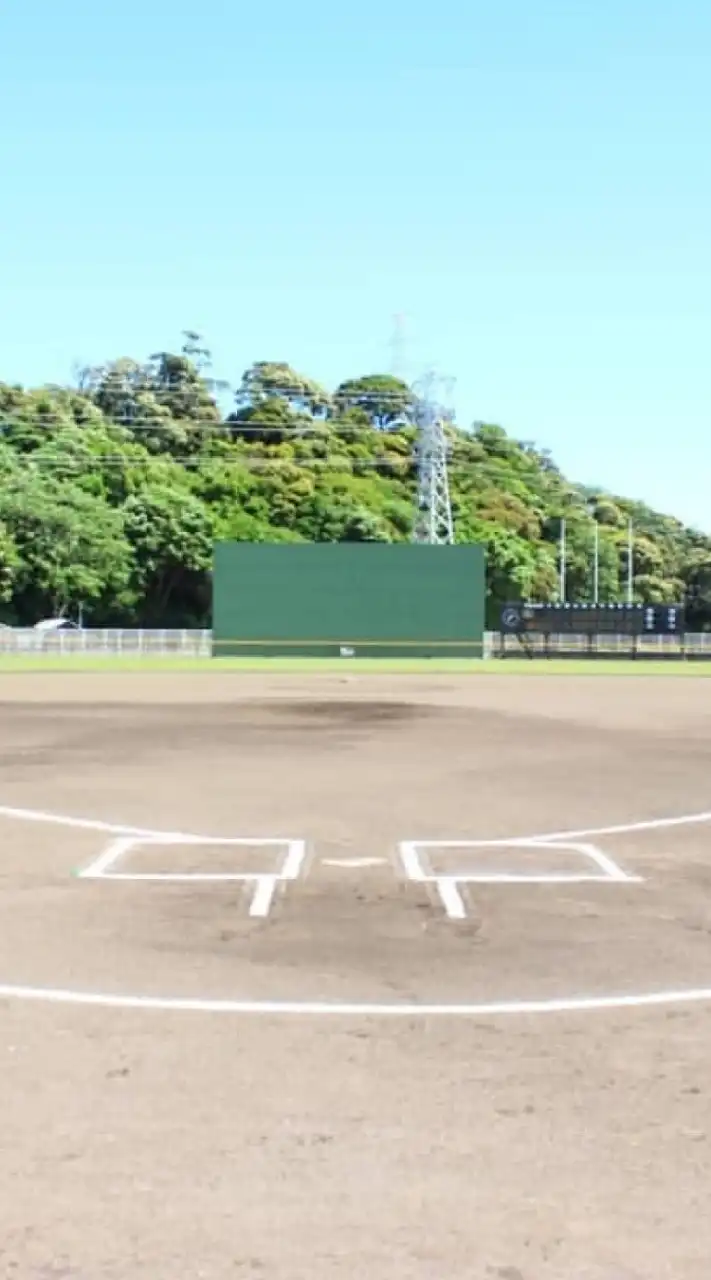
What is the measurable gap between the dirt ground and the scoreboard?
180 ft

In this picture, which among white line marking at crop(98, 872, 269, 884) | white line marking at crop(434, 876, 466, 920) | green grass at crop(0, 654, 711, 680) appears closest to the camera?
white line marking at crop(434, 876, 466, 920)

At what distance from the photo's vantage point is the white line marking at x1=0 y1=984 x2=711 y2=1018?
6555mm

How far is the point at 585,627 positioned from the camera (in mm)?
70062

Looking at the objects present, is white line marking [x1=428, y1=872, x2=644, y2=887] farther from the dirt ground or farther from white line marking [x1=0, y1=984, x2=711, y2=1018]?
white line marking [x1=0, y1=984, x2=711, y2=1018]

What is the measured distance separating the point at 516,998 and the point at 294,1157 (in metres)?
2.39

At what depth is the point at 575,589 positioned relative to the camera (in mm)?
122125

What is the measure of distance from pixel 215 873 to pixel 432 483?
84.9 metres

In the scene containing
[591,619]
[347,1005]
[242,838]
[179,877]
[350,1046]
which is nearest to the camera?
[350,1046]

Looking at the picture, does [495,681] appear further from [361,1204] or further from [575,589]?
[575,589]

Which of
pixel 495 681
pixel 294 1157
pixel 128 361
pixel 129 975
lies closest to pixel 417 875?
pixel 129 975

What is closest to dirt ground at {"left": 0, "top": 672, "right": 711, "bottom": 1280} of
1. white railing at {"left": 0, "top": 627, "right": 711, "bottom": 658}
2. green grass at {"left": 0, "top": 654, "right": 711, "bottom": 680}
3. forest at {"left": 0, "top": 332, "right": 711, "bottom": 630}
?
green grass at {"left": 0, "top": 654, "right": 711, "bottom": 680}

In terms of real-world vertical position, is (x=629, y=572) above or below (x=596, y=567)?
below

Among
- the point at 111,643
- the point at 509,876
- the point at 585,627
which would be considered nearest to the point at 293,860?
the point at 509,876

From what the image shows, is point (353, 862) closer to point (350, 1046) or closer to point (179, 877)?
point (179, 877)
